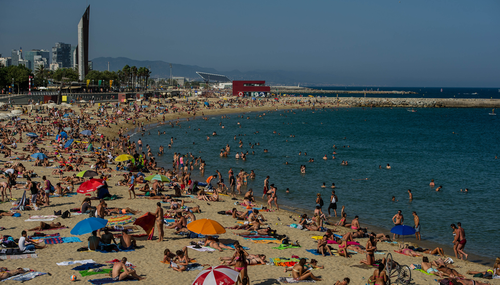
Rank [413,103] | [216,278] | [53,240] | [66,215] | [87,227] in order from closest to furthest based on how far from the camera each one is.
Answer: [216,278]
[87,227]
[53,240]
[66,215]
[413,103]

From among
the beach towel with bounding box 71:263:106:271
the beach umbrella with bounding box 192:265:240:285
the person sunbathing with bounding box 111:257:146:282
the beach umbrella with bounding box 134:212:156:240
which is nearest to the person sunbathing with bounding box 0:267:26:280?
the beach towel with bounding box 71:263:106:271

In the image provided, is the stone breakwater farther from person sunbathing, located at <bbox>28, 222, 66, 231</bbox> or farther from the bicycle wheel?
person sunbathing, located at <bbox>28, 222, 66, 231</bbox>

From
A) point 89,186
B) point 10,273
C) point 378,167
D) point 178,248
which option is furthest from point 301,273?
point 378,167

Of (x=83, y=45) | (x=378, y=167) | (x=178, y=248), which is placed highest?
(x=83, y=45)

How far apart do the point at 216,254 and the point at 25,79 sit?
2723 inches

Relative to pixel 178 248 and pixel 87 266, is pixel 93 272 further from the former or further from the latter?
pixel 178 248

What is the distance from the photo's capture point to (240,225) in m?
14.3

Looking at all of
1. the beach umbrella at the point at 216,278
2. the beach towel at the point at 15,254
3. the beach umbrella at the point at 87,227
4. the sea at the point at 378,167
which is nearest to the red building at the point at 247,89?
the sea at the point at 378,167

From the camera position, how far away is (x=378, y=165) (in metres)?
31.1

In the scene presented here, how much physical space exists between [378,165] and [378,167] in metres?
1.01

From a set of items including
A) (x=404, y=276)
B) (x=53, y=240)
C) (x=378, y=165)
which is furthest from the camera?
(x=378, y=165)

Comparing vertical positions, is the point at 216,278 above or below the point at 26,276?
Result: above

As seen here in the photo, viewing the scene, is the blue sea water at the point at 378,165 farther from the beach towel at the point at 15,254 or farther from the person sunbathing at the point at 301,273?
the beach towel at the point at 15,254

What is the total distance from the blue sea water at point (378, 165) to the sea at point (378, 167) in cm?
5
